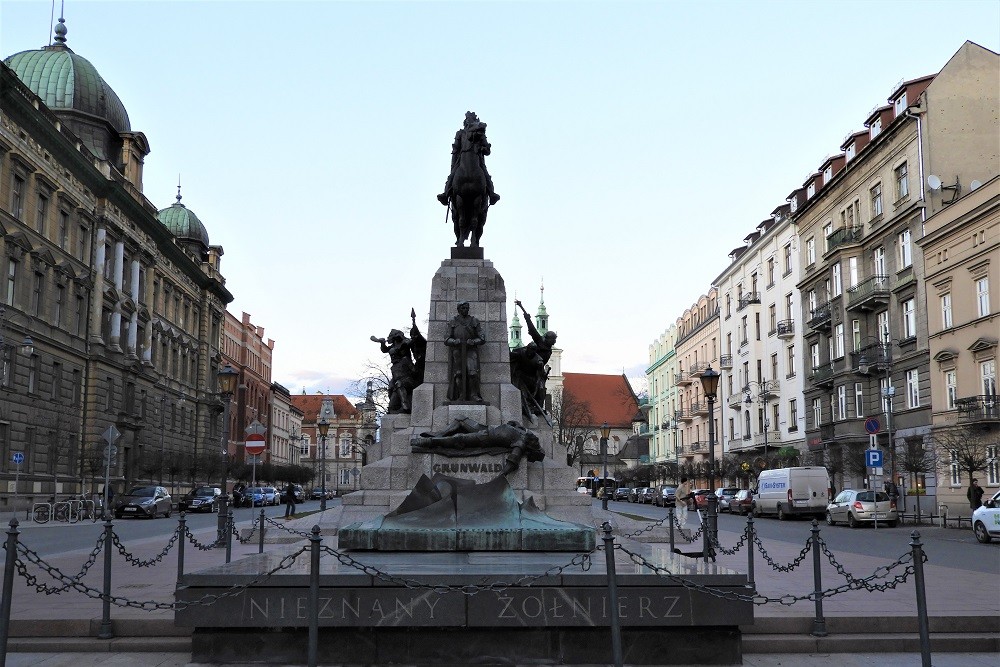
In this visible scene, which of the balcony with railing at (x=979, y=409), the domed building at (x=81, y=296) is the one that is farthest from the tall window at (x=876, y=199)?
the domed building at (x=81, y=296)

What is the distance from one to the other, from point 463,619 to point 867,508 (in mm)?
29577

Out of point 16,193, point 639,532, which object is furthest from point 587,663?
point 16,193

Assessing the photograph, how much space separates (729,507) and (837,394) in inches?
321

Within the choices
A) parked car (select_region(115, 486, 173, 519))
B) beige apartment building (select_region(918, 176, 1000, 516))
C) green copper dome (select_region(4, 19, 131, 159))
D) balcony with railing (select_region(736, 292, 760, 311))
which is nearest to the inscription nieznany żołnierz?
beige apartment building (select_region(918, 176, 1000, 516))

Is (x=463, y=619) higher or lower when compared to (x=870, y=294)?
lower

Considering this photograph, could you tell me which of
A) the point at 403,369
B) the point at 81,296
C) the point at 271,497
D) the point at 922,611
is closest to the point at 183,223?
the point at 271,497

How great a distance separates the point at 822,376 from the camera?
5356cm

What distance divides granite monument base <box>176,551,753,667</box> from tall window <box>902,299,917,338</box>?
1491 inches

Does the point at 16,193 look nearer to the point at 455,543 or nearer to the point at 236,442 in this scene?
the point at 455,543

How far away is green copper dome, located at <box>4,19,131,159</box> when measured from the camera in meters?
53.2

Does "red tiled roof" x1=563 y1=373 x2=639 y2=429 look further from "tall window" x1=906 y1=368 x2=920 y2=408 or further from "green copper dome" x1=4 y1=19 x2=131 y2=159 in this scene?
"tall window" x1=906 y1=368 x2=920 y2=408

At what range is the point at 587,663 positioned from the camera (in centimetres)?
873

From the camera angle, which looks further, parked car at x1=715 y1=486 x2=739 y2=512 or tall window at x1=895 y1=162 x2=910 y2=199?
parked car at x1=715 y1=486 x2=739 y2=512

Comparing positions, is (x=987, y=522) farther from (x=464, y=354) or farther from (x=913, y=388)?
(x=913, y=388)
